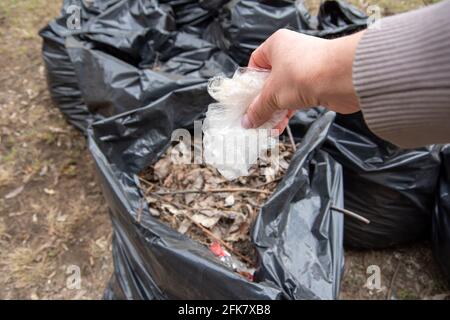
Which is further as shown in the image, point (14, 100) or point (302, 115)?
point (14, 100)

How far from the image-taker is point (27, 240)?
5.61 ft

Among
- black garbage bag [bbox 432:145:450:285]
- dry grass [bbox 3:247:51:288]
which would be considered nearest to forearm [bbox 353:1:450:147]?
black garbage bag [bbox 432:145:450:285]

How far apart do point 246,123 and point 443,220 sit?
1.06 m

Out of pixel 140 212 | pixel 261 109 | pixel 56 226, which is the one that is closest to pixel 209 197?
pixel 140 212

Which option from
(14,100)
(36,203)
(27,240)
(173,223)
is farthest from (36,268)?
(14,100)

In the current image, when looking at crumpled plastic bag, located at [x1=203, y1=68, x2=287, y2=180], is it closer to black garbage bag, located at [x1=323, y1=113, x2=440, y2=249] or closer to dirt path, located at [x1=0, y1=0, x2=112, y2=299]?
black garbage bag, located at [x1=323, y1=113, x2=440, y2=249]

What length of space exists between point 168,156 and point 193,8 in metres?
0.89

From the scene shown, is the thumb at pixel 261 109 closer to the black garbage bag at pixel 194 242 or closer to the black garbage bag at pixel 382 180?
the black garbage bag at pixel 194 242

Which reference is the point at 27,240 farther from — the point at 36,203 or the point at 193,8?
the point at 193,8

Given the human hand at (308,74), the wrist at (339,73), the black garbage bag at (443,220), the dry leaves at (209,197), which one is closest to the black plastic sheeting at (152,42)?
the dry leaves at (209,197)

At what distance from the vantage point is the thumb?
0.73 m

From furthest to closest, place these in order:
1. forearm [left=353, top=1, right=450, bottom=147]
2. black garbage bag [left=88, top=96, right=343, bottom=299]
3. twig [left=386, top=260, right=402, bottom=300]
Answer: twig [left=386, top=260, right=402, bottom=300] → black garbage bag [left=88, top=96, right=343, bottom=299] → forearm [left=353, top=1, right=450, bottom=147]

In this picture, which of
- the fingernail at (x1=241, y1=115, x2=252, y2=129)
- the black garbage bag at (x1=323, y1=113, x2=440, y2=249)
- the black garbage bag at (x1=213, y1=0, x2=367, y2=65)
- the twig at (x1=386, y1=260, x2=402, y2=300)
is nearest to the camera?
the fingernail at (x1=241, y1=115, x2=252, y2=129)

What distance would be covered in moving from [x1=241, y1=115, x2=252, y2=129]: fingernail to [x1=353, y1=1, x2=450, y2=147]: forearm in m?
0.30
